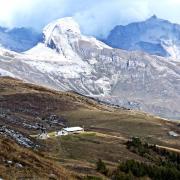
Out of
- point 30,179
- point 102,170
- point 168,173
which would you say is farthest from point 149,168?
point 30,179

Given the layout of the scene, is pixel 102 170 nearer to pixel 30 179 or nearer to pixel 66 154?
pixel 66 154

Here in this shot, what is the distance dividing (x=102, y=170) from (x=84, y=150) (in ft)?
116

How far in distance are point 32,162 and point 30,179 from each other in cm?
782

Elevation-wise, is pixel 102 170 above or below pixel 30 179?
below

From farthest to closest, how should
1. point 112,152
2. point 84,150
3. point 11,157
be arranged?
point 112,152, point 84,150, point 11,157

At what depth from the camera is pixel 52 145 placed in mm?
120625

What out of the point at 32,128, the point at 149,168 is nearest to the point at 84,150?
the point at 149,168

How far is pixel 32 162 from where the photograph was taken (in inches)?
2197


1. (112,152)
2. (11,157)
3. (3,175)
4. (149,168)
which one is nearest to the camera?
(3,175)

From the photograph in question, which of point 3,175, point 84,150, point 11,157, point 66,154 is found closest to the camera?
point 3,175

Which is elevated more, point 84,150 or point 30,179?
point 30,179

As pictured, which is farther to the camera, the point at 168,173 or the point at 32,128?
the point at 32,128

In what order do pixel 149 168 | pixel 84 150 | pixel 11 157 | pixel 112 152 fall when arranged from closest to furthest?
1. pixel 11 157
2. pixel 149 168
3. pixel 84 150
4. pixel 112 152

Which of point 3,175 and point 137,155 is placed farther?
point 137,155
